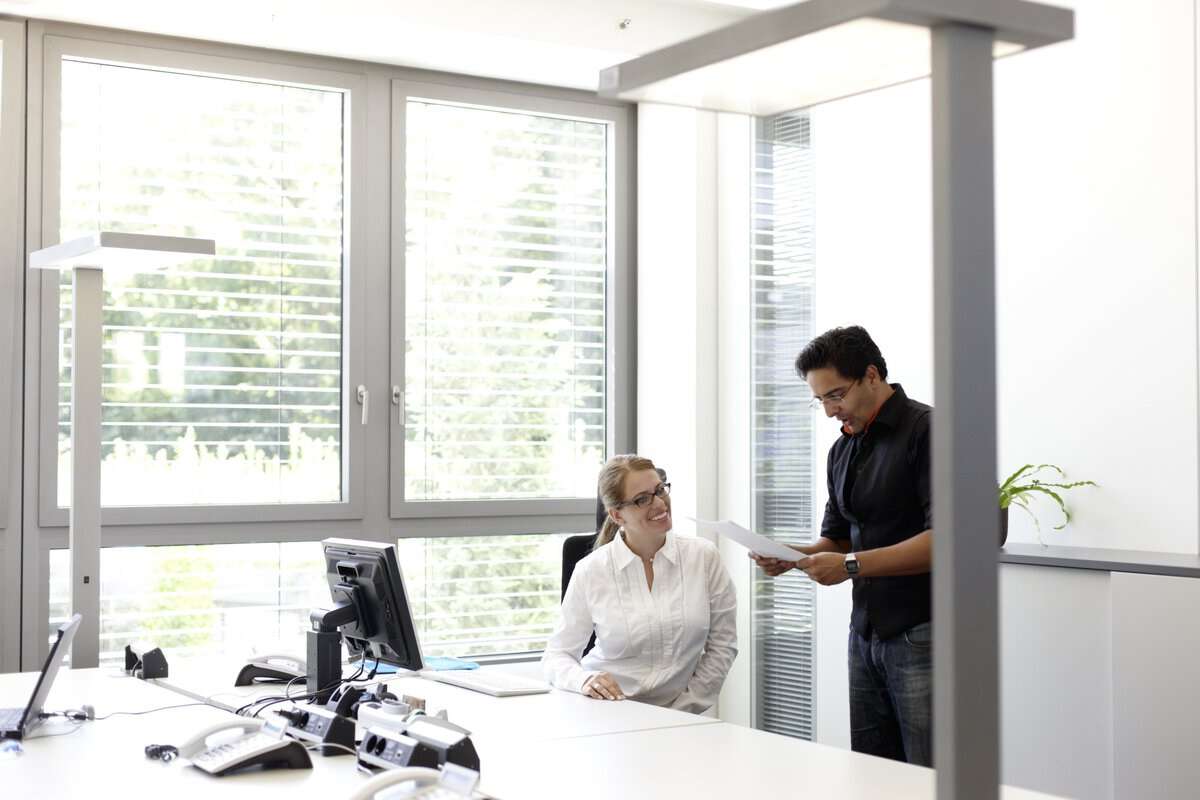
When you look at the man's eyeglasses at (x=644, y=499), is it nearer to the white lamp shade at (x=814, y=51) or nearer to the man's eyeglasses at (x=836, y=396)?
the man's eyeglasses at (x=836, y=396)

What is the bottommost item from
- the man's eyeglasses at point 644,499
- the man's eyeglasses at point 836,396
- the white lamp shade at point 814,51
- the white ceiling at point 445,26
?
the man's eyeglasses at point 644,499

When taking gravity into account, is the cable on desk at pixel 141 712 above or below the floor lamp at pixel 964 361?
below

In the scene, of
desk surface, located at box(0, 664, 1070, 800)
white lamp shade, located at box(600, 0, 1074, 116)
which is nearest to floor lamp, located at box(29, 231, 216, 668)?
desk surface, located at box(0, 664, 1070, 800)

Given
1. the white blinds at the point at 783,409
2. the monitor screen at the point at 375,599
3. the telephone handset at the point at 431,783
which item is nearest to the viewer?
the telephone handset at the point at 431,783

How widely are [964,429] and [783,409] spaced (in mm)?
3871

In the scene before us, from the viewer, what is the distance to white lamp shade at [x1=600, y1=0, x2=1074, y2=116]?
1.35 metres

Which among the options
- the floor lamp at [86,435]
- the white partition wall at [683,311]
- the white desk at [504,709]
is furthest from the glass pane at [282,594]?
the white desk at [504,709]

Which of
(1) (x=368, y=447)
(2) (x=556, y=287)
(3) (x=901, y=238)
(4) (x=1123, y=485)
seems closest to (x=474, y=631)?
(1) (x=368, y=447)

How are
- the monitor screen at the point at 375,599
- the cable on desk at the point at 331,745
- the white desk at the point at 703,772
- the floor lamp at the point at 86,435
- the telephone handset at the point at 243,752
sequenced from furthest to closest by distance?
1. the floor lamp at the point at 86,435
2. the monitor screen at the point at 375,599
3. the cable on desk at the point at 331,745
4. the telephone handset at the point at 243,752
5. the white desk at the point at 703,772

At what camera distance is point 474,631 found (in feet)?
17.7

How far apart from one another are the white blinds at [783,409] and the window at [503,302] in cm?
81

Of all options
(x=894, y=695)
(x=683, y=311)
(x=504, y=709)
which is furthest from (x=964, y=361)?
(x=683, y=311)

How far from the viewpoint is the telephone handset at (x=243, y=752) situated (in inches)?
97.9

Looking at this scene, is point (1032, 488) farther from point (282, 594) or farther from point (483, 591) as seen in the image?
point (282, 594)
